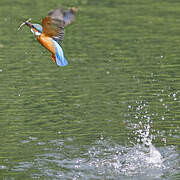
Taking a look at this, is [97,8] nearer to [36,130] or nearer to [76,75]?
[76,75]

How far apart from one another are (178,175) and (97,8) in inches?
375

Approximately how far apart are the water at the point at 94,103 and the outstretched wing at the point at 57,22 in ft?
5.38

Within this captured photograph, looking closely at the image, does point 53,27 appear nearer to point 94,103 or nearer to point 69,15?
point 69,15

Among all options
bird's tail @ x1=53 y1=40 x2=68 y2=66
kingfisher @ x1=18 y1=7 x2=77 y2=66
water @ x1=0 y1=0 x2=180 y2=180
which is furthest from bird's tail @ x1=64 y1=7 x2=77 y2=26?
water @ x1=0 y1=0 x2=180 y2=180

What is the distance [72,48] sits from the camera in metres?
11.6

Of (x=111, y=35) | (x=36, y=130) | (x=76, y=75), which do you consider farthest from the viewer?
(x=111, y=35)

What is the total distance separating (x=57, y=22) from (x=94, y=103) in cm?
341

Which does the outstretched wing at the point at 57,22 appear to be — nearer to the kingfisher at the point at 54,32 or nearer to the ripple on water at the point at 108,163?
the kingfisher at the point at 54,32

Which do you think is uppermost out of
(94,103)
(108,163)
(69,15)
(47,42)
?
(94,103)

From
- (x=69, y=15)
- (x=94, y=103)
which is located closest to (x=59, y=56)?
(x=69, y=15)

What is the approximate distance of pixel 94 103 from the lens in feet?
28.2

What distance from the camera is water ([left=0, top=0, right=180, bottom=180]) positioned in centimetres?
657

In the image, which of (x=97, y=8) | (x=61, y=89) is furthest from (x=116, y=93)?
(x=97, y=8)

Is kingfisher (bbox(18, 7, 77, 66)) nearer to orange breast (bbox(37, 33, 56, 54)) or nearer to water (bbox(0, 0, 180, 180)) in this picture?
orange breast (bbox(37, 33, 56, 54))
